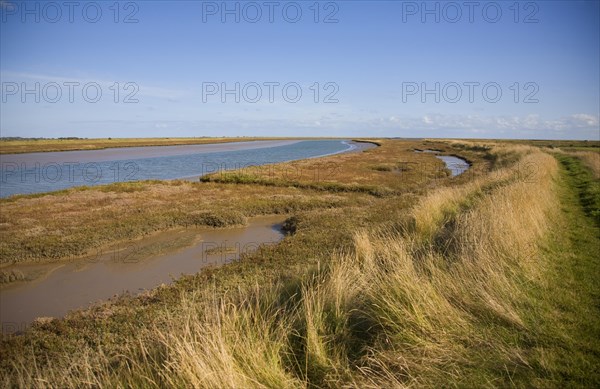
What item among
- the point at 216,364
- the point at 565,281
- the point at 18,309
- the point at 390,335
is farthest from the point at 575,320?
the point at 18,309

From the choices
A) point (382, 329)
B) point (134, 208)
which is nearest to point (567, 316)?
point (382, 329)

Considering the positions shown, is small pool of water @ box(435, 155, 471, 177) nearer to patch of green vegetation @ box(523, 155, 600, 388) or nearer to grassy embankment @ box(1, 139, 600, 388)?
patch of green vegetation @ box(523, 155, 600, 388)

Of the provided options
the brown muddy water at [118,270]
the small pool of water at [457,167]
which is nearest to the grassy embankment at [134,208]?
the brown muddy water at [118,270]

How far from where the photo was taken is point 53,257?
41.5 ft

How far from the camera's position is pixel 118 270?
462 inches

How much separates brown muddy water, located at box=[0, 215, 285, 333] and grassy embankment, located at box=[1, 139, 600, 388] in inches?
68.9

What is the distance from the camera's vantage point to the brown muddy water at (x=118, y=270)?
9336 mm

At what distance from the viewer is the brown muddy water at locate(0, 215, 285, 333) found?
934 centimetres

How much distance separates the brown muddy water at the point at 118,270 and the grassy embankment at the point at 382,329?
5.75ft

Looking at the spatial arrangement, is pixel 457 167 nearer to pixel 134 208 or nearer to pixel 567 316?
pixel 134 208

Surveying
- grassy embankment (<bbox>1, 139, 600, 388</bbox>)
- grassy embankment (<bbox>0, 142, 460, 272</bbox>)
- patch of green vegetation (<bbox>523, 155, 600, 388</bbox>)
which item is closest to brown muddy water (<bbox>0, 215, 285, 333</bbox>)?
grassy embankment (<bbox>0, 142, 460, 272</bbox>)

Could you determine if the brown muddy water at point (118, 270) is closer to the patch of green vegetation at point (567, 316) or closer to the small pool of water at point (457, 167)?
the patch of green vegetation at point (567, 316)

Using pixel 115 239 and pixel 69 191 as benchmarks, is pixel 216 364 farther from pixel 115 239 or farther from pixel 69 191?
pixel 69 191

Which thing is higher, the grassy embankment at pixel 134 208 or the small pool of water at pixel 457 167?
the small pool of water at pixel 457 167
